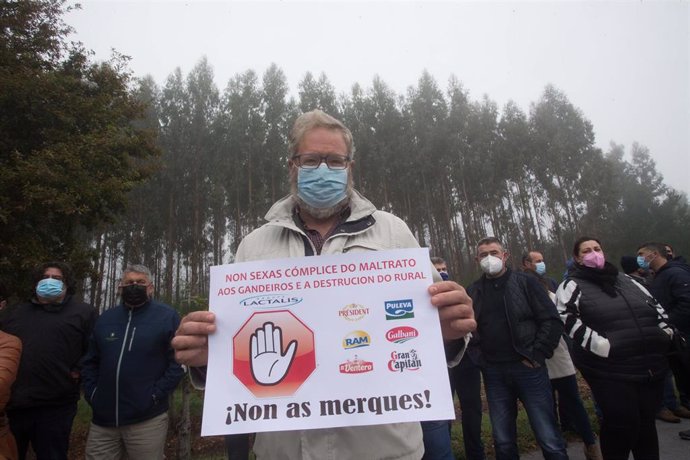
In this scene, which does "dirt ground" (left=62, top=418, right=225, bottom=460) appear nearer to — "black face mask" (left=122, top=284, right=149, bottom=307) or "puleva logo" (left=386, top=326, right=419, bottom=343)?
"black face mask" (left=122, top=284, right=149, bottom=307)

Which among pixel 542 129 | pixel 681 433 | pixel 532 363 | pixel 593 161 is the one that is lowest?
pixel 681 433

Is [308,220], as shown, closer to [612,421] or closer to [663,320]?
[612,421]

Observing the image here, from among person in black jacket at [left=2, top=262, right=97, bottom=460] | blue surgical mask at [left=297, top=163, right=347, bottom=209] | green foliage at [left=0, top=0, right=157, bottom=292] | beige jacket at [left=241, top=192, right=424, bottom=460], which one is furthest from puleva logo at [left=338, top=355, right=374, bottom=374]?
green foliage at [left=0, top=0, right=157, bottom=292]

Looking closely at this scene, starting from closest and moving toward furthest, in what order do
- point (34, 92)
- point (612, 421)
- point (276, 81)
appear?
1. point (612, 421)
2. point (34, 92)
3. point (276, 81)

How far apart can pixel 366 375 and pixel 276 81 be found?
96.6ft

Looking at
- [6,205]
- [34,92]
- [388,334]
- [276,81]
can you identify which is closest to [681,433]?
[388,334]

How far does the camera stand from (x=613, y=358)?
324cm

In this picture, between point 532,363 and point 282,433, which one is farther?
point 532,363

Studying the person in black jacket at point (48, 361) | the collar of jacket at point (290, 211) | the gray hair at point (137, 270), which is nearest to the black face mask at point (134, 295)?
the gray hair at point (137, 270)

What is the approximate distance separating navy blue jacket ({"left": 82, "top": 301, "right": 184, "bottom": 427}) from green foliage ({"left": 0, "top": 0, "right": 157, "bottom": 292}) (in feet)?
18.0

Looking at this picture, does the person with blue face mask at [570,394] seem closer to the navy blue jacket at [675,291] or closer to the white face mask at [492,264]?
→ the white face mask at [492,264]

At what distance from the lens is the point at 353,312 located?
1579 mm

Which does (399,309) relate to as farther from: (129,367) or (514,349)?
(129,367)

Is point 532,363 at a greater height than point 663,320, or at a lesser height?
lesser
